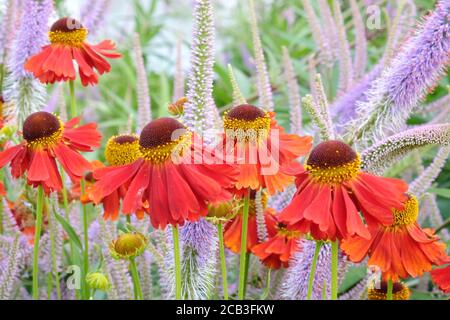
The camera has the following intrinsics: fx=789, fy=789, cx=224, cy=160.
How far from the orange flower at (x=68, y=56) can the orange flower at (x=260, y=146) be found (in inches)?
9.1

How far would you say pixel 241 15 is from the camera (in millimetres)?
1994

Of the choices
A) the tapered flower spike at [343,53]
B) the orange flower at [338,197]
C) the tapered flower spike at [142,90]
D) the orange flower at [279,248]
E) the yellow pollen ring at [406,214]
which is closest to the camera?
the orange flower at [338,197]

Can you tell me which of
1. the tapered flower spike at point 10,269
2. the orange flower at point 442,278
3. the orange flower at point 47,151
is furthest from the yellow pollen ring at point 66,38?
the orange flower at point 442,278

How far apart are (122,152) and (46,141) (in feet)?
0.28

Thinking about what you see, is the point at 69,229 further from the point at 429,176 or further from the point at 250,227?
the point at 429,176

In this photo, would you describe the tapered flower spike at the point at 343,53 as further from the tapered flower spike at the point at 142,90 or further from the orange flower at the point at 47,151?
the orange flower at the point at 47,151

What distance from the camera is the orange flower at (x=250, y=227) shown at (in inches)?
32.6

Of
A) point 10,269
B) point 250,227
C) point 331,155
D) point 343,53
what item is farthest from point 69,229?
point 343,53

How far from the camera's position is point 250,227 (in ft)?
2.79

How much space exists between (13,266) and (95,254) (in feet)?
0.93

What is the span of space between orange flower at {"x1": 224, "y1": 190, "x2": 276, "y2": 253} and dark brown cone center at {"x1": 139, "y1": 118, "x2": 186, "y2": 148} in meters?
0.17

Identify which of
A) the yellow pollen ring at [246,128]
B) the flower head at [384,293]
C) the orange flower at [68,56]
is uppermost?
the orange flower at [68,56]

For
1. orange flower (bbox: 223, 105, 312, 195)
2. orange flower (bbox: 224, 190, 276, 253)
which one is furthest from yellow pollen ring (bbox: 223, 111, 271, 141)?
orange flower (bbox: 224, 190, 276, 253)
